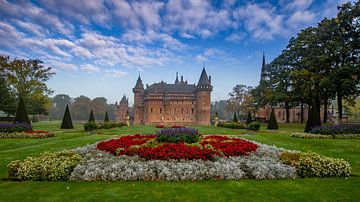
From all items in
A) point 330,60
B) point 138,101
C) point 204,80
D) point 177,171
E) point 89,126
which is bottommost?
point 177,171

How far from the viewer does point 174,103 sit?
196ft

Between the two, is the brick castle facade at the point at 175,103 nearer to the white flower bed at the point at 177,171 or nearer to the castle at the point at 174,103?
the castle at the point at 174,103

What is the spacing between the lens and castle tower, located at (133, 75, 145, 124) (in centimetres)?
6250

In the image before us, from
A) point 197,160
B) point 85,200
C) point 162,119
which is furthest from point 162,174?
point 162,119

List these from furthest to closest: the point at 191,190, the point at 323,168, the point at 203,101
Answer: the point at 203,101, the point at 323,168, the point at 191,190

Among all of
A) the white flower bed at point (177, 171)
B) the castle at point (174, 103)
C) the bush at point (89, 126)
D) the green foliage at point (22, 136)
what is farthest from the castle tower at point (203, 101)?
the white flower bed at point (177, 171)

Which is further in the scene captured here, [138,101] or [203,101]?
[138,101]

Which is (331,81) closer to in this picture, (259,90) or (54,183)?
(259,90)

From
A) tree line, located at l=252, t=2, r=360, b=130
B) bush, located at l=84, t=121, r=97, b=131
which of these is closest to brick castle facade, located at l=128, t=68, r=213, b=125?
tree line, located at l=252, t=2, r=360, b=130

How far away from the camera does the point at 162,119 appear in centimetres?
5825

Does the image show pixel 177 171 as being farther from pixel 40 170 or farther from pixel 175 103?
pixel 175 103

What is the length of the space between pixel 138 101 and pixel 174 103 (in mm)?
10504

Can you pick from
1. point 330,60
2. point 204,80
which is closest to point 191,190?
point 330,60

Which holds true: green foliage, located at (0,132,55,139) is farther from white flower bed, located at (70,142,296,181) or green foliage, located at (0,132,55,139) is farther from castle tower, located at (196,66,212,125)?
castle tower, located at (196,66,212,125)
